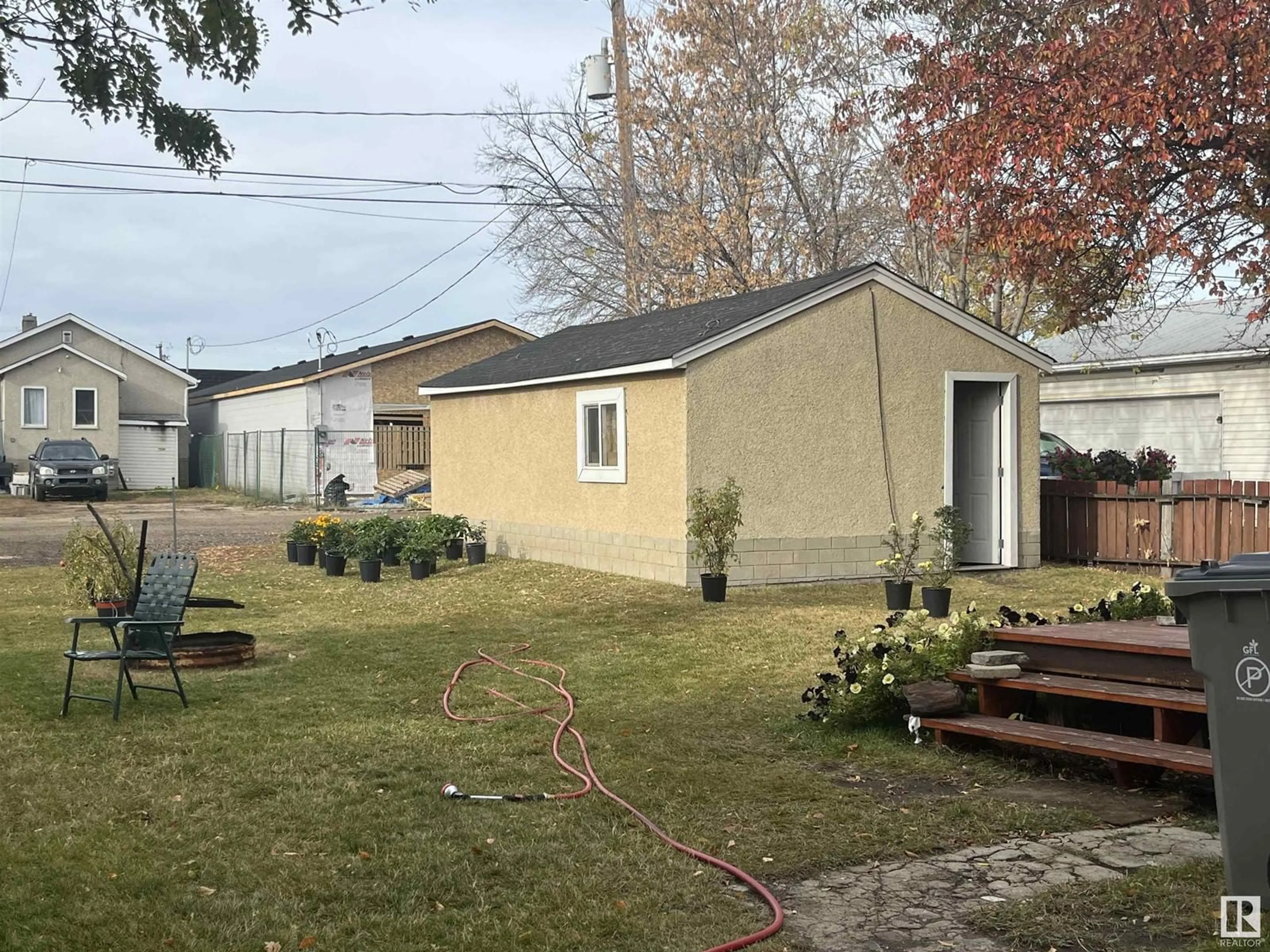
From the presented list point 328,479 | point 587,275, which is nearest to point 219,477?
point 328,479

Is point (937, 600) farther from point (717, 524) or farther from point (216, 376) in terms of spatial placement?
point (216, 376)

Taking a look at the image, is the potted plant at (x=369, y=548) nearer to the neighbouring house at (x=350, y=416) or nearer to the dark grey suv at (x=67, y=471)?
the neighbouring house at (x=350, y=416)

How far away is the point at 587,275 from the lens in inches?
1134

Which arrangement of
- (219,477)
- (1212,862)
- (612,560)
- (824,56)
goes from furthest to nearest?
(219,477)
(824,56)
(612,560)
(1212,862)

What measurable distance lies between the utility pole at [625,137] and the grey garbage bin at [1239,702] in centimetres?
1941

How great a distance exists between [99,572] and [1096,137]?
11539mm

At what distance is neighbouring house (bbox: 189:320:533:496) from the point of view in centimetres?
3606

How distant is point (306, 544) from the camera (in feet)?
59.4

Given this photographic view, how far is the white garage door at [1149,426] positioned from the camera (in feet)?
76.5

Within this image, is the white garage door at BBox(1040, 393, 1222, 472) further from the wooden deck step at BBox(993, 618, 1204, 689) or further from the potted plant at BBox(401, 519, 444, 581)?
the wooden deck step at BBox(993, 618, 1204, 689)

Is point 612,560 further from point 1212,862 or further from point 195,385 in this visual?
point 195,385

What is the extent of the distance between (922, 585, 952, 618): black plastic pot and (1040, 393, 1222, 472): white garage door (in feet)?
37.6

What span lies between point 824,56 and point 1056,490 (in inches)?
413

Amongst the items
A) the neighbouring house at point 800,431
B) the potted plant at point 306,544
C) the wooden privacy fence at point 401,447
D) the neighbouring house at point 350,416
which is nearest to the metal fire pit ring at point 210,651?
the neighbouring house at point 800,431
